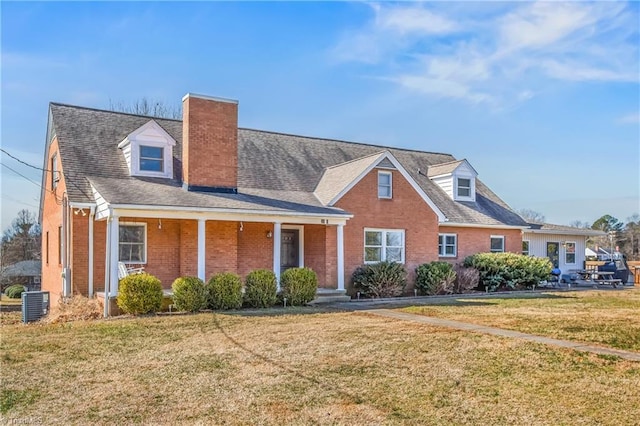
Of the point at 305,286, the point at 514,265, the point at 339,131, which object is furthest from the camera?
the point at 339,131

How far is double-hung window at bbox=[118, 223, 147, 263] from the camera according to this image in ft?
54.7

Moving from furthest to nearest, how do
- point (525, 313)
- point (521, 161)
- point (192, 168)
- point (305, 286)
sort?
point (521, 161) → point (192, 168) → point (305, 286) → point (525, 313)

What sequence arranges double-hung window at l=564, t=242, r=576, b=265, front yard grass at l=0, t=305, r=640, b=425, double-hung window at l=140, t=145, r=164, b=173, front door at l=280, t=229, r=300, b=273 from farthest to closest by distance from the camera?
double-hung window at l=564, t=242, r=576, b=265 → front door at l=280, t=229, r=300, b=273 → double-hung window at l=140, t=145, r=164, b=173 → front yard grass at l=0, t=305, r=640, b=425

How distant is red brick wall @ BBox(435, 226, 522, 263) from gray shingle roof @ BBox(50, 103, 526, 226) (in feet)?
1.90

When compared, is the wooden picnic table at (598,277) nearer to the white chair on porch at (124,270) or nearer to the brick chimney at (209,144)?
the brick chimney at (209,144)

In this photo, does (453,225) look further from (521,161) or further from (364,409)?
(364,409)

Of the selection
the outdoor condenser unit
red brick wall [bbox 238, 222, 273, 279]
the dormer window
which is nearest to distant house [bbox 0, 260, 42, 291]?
the outdoor condenser unit

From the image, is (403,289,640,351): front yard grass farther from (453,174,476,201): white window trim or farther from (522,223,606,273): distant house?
(522,223,606,273): distant house

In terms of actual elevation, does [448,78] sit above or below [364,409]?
above

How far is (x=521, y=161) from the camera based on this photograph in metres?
24.1

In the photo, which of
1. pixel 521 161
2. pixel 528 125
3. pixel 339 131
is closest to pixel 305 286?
pixel 528 125

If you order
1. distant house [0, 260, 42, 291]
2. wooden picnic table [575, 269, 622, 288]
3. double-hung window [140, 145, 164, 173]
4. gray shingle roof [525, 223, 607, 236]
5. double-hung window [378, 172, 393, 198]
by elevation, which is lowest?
distant house [0, 260, 42, 291]

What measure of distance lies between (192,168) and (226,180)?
124cm

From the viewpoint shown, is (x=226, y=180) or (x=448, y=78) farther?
(x=226, y=180)
